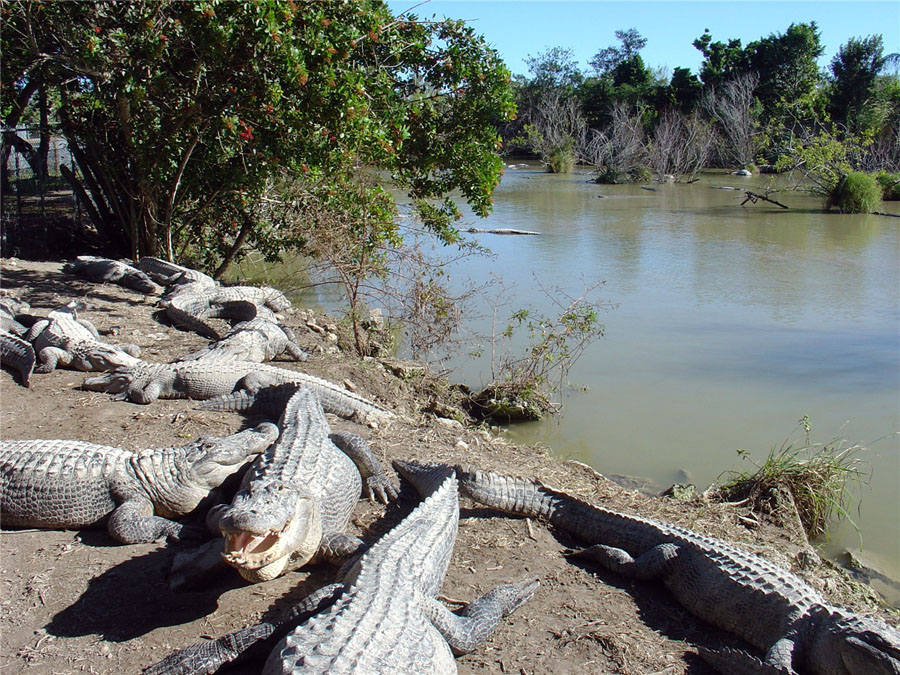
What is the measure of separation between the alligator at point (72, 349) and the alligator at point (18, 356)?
0.15 metres

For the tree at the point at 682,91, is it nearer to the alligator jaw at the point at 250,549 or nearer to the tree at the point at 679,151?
the tree at the point at 679,151

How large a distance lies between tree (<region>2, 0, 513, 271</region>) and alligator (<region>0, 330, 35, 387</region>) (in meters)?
2.66

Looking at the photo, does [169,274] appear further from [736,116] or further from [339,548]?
[736,116]

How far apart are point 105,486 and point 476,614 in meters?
1.96

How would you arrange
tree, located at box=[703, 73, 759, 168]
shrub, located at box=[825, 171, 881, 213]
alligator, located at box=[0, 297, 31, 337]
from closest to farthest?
alligator, located at box=[0, 297, 31, 337] → shrub, located at box=[825, 171, 881, 213] → tree, located at box=[703, 73, 759, 168]

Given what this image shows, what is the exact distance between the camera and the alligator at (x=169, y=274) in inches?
335

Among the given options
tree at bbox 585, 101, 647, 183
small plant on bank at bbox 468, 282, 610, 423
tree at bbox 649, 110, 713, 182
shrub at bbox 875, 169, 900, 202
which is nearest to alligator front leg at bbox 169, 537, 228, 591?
small plant on bank at bbox 468, 282, 610, 423

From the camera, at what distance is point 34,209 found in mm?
10883

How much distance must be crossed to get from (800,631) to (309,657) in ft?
7.16

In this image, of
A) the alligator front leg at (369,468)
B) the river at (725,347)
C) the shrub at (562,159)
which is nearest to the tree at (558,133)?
the shrub at (562,159)

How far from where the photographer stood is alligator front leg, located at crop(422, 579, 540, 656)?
9.16 ft

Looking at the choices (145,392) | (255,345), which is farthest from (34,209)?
(145,392)

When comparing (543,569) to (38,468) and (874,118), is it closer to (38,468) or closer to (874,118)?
(38,468)

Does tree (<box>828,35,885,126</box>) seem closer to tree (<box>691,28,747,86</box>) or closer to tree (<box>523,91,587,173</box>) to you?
tree (<box>691,28,747,86</box>)
